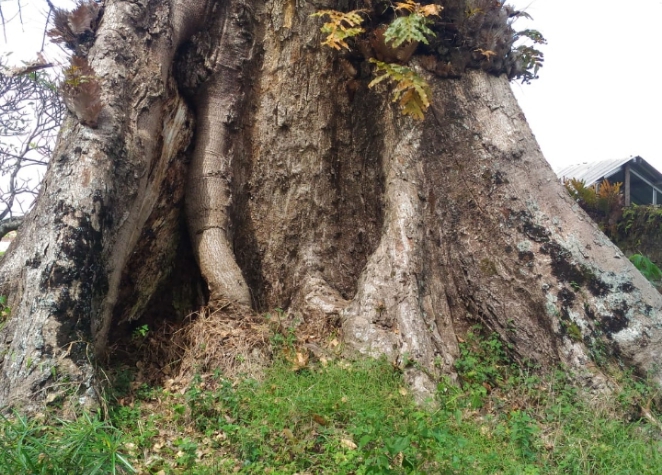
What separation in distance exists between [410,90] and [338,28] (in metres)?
0.92

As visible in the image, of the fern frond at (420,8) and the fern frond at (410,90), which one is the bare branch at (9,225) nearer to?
the fern frond at (410,90)

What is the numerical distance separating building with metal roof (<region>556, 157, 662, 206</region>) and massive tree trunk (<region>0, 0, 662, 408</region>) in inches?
475

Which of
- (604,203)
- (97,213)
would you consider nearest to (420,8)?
(97,213)

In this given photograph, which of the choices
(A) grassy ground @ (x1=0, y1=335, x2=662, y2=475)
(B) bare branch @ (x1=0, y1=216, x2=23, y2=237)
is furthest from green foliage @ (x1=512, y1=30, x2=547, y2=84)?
(B) bare branch @ (x1=0, y1=216, x2=23, y2=237)

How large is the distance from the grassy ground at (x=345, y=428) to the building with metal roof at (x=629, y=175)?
43.4ft

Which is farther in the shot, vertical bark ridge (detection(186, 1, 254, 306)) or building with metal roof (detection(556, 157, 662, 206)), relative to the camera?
building with metal roof (detection(556, 157, 662, 206))

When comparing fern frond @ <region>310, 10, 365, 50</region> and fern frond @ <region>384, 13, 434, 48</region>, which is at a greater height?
fern frond @ <region>310, 10, 365, 50</region>

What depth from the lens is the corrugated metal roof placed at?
54.1ft

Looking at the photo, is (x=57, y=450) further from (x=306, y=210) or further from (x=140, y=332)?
(x=306, y=210)

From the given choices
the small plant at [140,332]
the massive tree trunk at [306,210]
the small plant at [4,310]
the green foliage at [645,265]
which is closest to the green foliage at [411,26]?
the massive tree trunk at [306,210]

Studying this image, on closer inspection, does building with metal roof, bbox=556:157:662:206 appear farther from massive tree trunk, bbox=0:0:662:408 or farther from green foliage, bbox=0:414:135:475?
green foliage, bbox=0:414:135:475

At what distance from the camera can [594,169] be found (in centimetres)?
1764

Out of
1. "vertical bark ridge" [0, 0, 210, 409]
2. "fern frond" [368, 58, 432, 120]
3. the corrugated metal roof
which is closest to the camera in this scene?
"vertical bark ridge" [0, 0, 210, 409]

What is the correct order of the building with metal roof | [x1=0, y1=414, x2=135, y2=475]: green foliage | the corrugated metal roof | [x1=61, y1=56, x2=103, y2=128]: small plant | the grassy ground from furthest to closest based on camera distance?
the building with metal roof, the corrugated metal roof, [x1=61, y1=56, x2=103, y2=128]: small plant, the grassy ground, [x1=0, y1=414, x2=135, y2=475]: green foliage
